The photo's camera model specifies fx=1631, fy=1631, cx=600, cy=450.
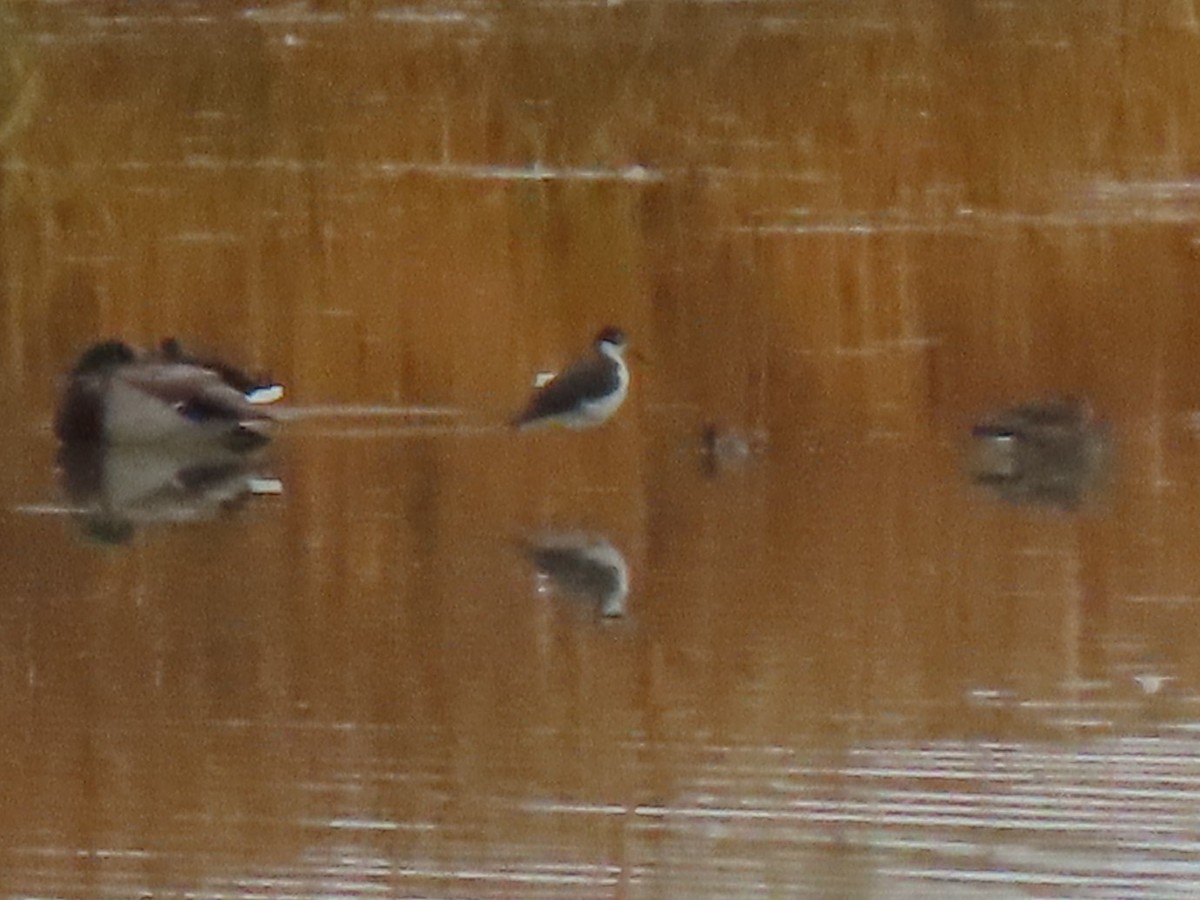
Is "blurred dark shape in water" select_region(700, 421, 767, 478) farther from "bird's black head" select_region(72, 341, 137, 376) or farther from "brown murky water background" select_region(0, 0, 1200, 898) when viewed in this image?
"bird's black head" select_region(72, 341, 137, 376)

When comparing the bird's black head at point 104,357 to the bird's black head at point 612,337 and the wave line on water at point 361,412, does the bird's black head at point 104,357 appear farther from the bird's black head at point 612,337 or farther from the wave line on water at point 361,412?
the bird's black head at point 612,337

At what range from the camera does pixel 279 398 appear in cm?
196

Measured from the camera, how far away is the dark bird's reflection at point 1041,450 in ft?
5.97

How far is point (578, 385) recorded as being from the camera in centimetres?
185

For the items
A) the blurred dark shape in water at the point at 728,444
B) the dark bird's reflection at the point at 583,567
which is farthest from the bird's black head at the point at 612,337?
the dark bird's reflection at the point at 583,567

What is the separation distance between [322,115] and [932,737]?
3.60 ft

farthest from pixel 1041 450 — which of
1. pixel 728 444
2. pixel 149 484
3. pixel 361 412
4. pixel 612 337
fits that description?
pixel 149 484

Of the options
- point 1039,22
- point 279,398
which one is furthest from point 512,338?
point 1039,22

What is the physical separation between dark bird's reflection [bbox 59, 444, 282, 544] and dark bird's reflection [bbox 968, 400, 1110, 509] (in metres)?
0.81

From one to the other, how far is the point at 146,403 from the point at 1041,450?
1.05 metres

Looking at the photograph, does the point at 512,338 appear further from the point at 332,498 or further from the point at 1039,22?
the point at 1039,22

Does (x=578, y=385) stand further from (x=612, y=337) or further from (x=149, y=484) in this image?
(x=149, y=484)

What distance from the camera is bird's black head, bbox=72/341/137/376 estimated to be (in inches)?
76.4

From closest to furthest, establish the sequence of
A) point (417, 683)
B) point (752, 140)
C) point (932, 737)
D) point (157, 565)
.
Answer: point (932, 737) → point (417, 683) → point (157, 565) → point (752, 140)
